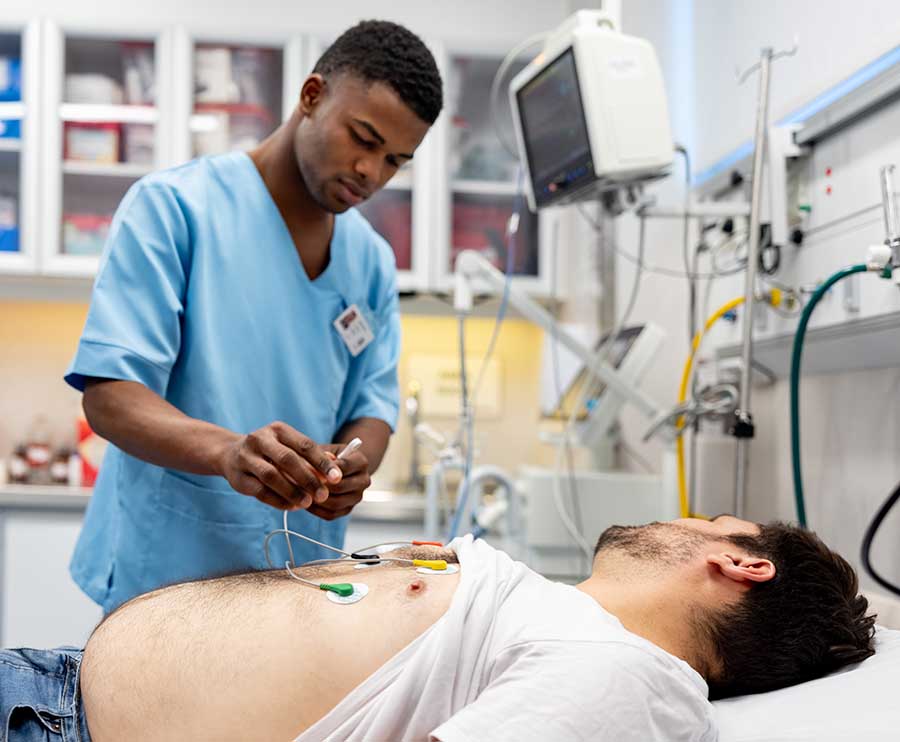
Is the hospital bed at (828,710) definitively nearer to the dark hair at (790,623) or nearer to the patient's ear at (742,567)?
the dark hair at (790,623)

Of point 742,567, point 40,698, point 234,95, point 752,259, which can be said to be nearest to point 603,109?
point 752,259

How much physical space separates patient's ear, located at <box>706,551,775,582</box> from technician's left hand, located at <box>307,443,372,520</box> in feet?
1.58

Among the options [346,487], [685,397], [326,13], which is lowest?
[346,487]

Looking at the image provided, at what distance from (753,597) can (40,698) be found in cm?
84

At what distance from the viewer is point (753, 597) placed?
1.20 m

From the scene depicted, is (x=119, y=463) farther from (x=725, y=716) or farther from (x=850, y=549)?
(x=850, y=549)

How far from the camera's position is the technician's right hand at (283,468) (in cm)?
119

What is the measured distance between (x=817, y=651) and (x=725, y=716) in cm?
17

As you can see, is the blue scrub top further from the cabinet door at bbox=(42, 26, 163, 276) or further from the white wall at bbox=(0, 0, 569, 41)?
the white wall at bbox=(0, 0, 569, 41)

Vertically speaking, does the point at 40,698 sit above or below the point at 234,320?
below

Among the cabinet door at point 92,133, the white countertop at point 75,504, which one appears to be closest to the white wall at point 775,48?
the white countertop at point 75,504

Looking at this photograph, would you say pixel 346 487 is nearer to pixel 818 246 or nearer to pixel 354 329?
pixel 354 329

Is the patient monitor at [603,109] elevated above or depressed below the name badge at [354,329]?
above

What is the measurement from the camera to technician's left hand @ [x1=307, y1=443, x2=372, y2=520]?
1.36 meters
